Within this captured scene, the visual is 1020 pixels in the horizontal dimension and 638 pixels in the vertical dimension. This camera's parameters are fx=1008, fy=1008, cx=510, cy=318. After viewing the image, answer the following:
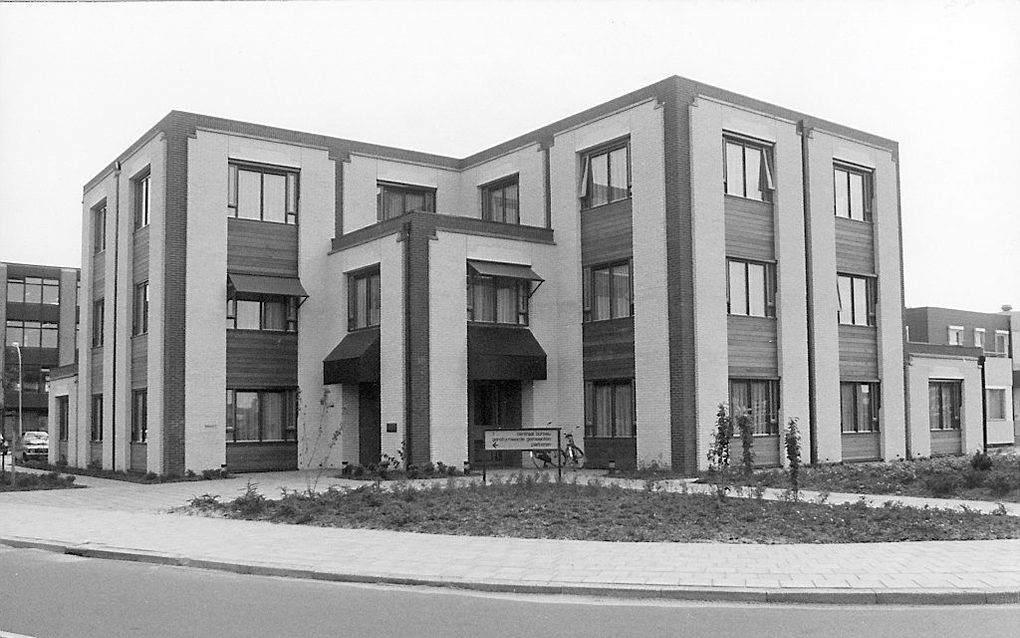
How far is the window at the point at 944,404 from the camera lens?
35031 mm

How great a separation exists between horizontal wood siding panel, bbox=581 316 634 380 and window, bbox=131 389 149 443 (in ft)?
43.6

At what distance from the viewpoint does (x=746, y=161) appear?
29172mm

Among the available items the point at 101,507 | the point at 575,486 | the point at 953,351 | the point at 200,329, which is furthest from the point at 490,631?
the point at 953,351

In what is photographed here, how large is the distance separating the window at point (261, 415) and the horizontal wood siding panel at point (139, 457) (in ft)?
9.45

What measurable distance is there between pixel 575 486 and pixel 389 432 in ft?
31.5

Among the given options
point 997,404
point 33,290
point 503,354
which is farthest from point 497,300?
point 33,290

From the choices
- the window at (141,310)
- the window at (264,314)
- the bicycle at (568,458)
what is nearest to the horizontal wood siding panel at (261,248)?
the window at (264,314)

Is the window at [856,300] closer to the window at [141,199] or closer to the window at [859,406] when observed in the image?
the window at [859,406]

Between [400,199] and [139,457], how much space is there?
38.9ft

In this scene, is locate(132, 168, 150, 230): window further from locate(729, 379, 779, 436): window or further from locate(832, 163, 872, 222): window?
locate(832, 163, 872, 222): window

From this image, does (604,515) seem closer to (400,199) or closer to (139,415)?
(139,415)

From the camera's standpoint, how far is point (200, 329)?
1161 inches

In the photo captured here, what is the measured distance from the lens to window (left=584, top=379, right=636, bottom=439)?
A: 28.3 m

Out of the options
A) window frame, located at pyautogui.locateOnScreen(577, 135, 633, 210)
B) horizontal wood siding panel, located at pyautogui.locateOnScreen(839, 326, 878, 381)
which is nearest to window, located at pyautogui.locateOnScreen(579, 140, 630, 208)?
window frame, located at pyautogui.locateOnScreen(577, 135, 633, 210)
